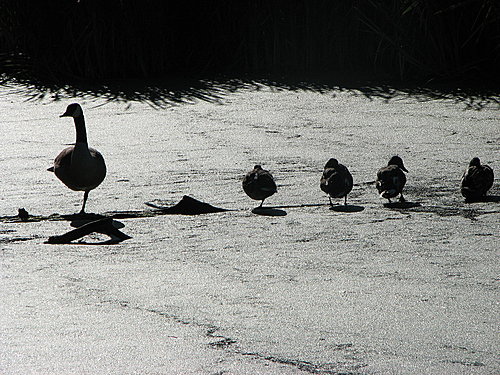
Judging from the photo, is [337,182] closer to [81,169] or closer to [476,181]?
[476,181]

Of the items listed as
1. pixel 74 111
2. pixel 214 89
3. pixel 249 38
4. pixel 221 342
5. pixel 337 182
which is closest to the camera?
pixel 221 342

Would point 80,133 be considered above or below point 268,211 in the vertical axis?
above

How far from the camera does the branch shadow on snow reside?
8.80m

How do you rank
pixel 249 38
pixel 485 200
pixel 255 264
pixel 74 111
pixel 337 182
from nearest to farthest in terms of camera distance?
pixel 255 264 → pixel 337 182 → pixel 485 200 → pixel 74 111 → pixel 249 38

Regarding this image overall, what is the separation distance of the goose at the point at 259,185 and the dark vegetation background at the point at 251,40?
4995 millimetres

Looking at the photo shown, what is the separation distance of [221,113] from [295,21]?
2.49m

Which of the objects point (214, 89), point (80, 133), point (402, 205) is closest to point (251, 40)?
point (214, 89)

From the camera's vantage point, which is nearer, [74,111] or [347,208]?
[347,208]

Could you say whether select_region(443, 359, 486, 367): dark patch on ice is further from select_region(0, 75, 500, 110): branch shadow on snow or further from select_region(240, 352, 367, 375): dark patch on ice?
select_region(0, 75, 500, 110): branch shadow on snow

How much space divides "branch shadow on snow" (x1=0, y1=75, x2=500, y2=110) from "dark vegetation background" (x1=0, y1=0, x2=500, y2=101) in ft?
0.78

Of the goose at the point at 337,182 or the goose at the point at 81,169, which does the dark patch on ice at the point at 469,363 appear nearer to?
the goose at the point at 337,182

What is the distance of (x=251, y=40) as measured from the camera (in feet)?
34.5

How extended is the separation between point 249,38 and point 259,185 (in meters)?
5.89

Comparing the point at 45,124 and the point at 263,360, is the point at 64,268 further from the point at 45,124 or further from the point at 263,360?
the point at 45,124
